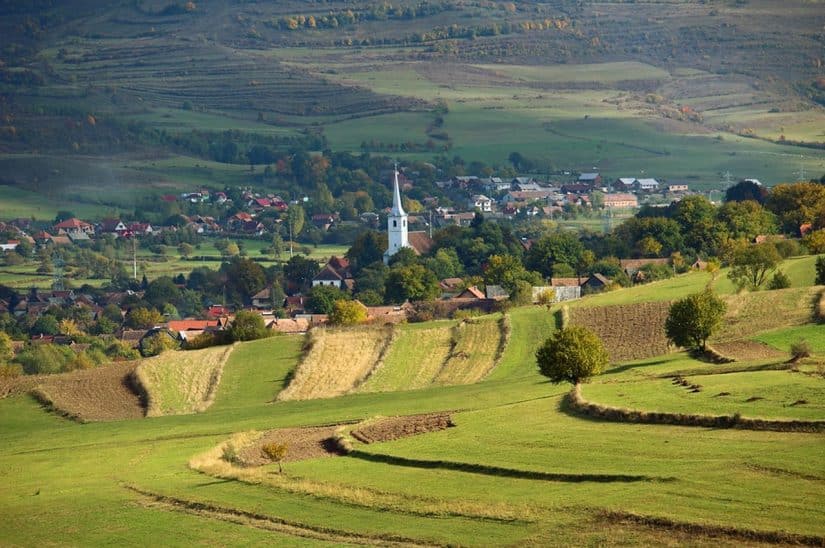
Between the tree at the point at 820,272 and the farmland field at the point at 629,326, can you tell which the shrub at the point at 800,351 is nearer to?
the farmland field at the point at 629,326

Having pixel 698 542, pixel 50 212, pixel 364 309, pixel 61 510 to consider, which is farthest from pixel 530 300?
pixel 50 212

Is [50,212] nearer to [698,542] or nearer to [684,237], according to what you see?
[684,237]

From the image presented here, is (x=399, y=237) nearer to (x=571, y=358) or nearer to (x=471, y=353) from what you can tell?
(x=471, y=353)

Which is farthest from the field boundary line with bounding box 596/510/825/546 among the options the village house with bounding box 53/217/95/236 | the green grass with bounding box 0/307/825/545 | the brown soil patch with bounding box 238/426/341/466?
Result: the village house with bounding box 53/217/95/236

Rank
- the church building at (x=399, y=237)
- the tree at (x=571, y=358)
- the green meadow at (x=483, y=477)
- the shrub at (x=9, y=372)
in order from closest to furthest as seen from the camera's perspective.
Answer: the green meadow at (x=483, y=477) < the tree at (x=571, y=358) < the shrub at (x=9, y=372) < the church building at (x=399, y=237)

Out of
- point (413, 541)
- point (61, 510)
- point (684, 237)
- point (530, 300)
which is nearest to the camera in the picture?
point (413, 541)

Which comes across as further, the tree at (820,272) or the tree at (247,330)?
the tree at (247,330)

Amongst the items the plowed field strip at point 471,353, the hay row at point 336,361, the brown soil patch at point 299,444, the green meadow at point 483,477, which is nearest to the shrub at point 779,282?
the plowed field strip at point 471,353

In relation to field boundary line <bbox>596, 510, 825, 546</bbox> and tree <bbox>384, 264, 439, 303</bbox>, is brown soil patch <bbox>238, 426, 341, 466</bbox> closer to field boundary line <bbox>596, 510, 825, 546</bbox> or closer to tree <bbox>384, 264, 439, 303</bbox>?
field boundary line <bbox>596, 510, 825, 546</bbox>
